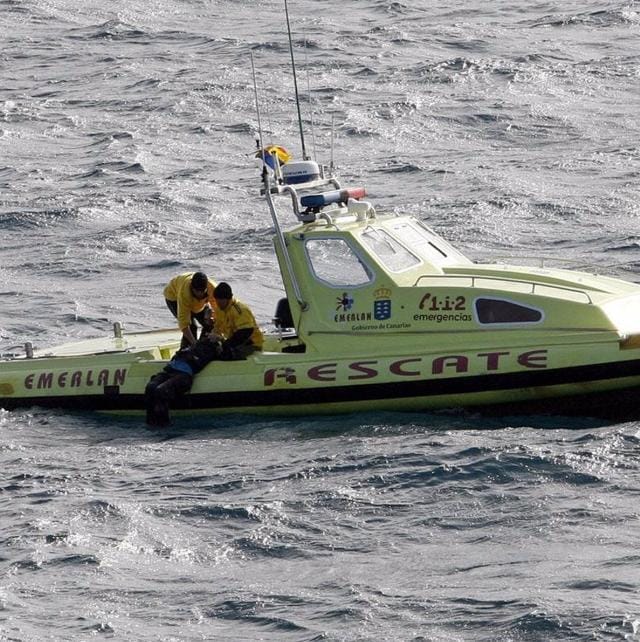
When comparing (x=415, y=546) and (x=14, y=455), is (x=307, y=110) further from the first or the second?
(x=415, y=546)

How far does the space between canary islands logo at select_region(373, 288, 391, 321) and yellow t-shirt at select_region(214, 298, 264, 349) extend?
125 cm

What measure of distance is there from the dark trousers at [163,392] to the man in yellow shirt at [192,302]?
396 millimetres

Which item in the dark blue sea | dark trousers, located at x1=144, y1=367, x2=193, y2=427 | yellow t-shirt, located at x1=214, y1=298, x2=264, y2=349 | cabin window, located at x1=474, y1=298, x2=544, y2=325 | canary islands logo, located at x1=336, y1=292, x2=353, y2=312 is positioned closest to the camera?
the dark blue sea

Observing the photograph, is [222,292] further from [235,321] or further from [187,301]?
[187,301]

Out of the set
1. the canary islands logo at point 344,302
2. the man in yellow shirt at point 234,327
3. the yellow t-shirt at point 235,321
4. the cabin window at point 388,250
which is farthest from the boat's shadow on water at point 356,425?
the cabin window at point 388,250

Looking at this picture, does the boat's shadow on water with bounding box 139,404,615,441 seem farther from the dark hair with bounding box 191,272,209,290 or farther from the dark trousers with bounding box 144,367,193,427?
the dark hair with bounding box 191,272,209,290

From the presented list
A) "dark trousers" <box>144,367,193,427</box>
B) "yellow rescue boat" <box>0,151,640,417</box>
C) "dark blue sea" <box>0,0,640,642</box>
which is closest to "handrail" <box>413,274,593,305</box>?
"yellow rescue boat" <box>0,151,640,417</box>

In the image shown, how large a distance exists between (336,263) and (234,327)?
116cm

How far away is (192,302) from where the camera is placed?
14398 millimetres

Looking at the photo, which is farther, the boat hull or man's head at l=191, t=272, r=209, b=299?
man's head at l=191, t=272, r=209, b=299

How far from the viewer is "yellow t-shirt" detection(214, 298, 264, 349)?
14.1 m

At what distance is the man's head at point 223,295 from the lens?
14.0m

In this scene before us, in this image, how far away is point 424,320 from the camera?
1337cm

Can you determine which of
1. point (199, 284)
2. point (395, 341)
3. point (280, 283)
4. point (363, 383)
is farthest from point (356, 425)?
point (280, 283)
